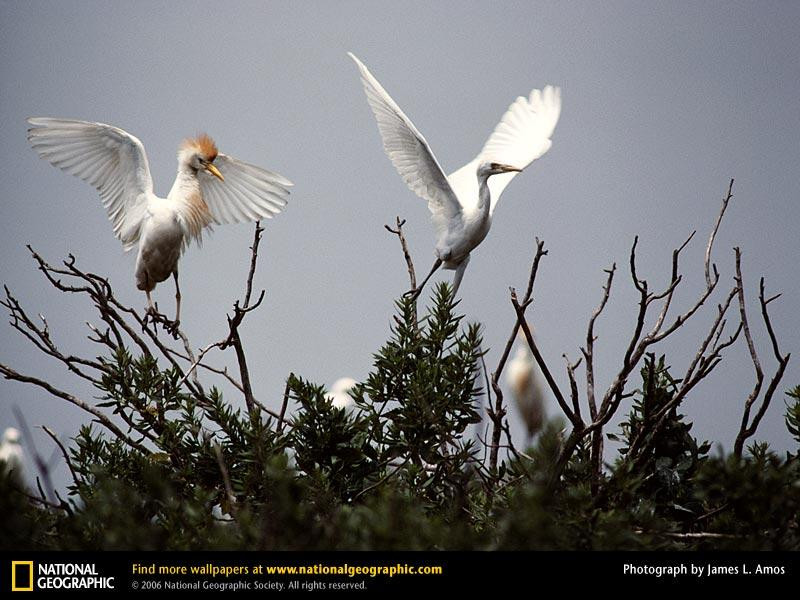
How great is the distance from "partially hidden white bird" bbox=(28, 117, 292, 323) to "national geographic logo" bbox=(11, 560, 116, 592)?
211 cm

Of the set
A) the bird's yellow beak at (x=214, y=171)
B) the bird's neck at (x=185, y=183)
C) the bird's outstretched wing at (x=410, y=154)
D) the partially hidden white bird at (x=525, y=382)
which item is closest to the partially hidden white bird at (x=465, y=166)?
the bird's outstretched wing at (x=410, y=154)

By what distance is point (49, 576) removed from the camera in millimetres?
1243

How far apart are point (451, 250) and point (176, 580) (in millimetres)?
2234

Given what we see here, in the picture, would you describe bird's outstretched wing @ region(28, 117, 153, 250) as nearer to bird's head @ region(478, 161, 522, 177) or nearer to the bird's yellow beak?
the bird's yellow beak

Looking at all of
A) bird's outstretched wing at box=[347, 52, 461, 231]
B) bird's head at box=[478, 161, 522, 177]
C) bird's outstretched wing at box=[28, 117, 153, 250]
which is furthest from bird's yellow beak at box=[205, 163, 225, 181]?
bird's head at box=[478, 161, 522, 177]

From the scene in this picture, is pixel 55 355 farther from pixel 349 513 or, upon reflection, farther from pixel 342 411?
pixel 349 513

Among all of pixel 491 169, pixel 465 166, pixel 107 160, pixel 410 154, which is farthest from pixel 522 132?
pixel 107 160

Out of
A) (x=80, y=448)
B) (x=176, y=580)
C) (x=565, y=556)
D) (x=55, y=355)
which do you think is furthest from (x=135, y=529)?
(x=55, y=355)

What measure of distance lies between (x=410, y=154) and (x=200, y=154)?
105cm

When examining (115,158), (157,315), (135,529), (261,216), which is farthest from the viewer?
(261,216)

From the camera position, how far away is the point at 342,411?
78.1 inches

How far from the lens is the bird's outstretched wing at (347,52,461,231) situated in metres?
2.96

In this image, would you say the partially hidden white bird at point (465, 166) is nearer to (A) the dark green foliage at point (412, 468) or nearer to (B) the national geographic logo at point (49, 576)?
(A) the dark green foliage at point (412, 468)

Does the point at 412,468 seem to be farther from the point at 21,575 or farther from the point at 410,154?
the point at 410,154
